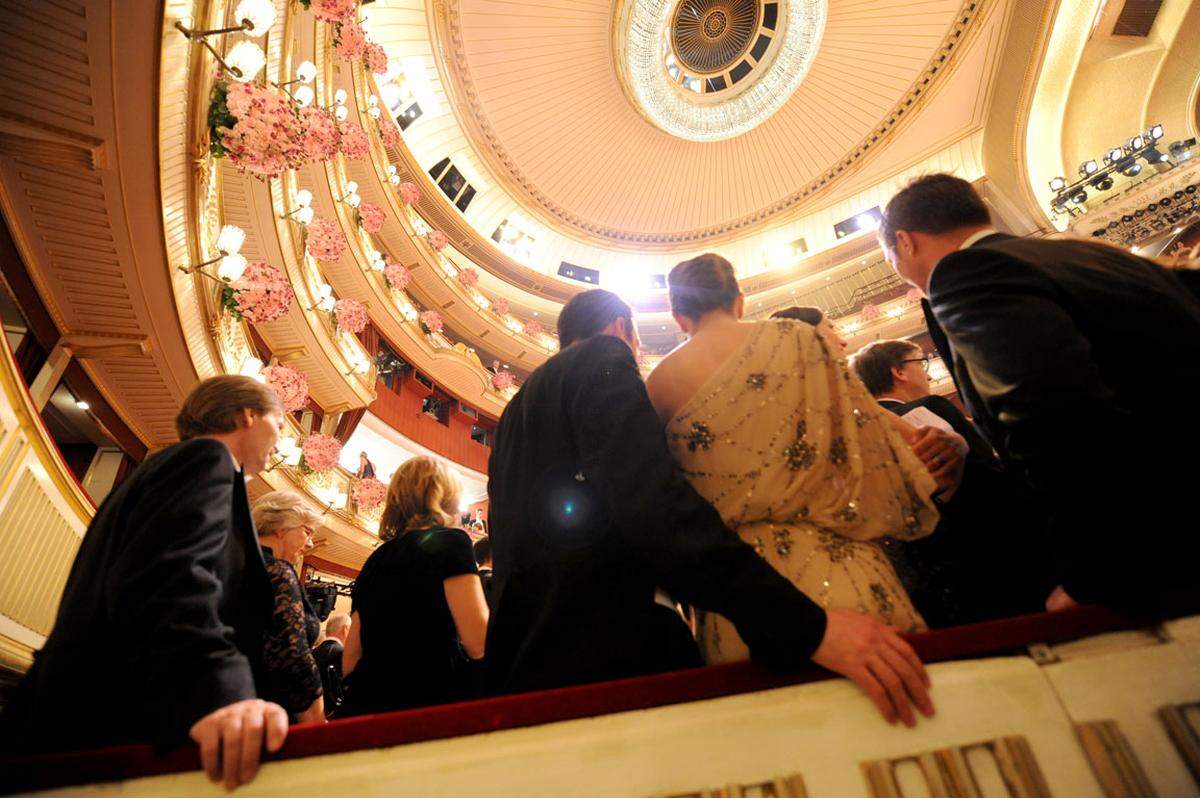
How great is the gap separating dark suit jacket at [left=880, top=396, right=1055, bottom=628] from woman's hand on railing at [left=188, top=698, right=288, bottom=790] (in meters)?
1.53

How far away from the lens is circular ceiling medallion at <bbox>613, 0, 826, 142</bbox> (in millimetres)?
13406

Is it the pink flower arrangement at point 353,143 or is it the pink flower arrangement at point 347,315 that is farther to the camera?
the pink flower arrangement at point 347,315

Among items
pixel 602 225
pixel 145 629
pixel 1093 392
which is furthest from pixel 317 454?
pixel 602 225

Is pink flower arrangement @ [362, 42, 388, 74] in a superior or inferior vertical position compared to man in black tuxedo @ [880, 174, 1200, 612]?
superior

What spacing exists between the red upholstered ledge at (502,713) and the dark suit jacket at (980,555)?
0.65 meters

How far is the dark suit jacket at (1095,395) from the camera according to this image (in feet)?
2.98

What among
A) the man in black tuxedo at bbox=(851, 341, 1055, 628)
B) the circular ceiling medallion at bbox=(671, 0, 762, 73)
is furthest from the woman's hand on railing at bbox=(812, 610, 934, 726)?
the circular ceiling medallion at bbox=(671, 0, 762, 73)

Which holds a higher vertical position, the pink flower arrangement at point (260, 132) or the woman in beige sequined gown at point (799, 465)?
the pink flower arrangement at point (260, 132)

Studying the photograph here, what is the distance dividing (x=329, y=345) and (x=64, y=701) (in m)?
7.43

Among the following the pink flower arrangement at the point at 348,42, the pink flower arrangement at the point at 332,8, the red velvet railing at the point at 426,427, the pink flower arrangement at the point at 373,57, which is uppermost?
the pink flower arrangement at the point at 373,57

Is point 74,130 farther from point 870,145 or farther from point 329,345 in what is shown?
point 870,145

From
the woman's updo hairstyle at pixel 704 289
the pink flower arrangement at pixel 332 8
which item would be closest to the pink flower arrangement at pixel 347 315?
the pink flower arrangement at pixel 332 8

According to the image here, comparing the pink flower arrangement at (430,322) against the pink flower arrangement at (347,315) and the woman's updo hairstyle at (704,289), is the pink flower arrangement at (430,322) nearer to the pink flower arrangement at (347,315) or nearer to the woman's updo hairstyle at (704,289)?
the pink flower arrangement at (347,315)

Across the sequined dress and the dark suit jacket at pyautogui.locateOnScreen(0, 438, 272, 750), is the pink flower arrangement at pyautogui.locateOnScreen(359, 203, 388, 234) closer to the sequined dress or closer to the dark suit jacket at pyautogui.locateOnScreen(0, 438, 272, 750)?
the dark suit jacket at pyautogui.locateOnScreen(0, 438, 272, 750)
